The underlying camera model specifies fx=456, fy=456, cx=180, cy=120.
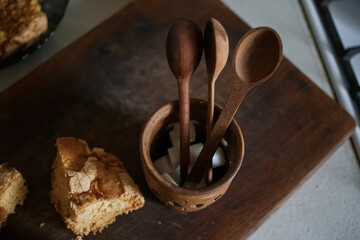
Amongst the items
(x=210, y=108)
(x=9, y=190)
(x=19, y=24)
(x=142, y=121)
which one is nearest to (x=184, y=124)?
(x=210, y=108)

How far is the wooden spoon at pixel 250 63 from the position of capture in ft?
1.95

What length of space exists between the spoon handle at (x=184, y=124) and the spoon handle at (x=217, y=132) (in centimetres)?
2

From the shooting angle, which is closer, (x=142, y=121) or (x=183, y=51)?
(x=183, y=51)

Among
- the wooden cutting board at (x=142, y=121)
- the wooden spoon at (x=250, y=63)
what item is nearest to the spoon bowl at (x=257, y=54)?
the wooden spoon at (x=250, y=63)

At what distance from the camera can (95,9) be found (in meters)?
0.98

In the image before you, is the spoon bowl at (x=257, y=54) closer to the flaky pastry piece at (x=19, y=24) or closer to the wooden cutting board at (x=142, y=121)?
the wooden cutting board at (x=142, y=121)

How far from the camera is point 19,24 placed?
820 millimetres

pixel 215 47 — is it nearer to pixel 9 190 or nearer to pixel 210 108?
pixel 210 108

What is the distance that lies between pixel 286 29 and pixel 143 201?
1.69ft

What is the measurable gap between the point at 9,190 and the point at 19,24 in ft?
1.02

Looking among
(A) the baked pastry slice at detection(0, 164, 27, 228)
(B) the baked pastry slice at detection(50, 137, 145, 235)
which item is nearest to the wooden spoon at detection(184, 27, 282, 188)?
(B) the baked pastry slice at detection(50, 137, 145, 235)

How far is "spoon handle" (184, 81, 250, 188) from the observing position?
60cm

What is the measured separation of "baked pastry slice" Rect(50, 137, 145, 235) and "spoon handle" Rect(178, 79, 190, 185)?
3.5 inches

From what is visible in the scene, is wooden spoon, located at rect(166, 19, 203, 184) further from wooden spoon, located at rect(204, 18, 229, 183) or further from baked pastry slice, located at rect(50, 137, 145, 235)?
baked pastry slice, located at rect(50, 137, 145, 235)
